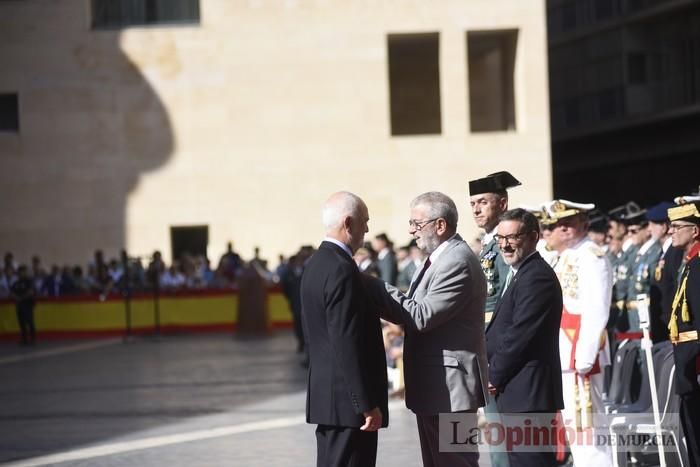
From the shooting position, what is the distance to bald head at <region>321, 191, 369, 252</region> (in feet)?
22.8

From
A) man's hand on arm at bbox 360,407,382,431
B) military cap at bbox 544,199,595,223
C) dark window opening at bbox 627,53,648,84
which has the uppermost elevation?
dark window opening at bbox 627,53,648,84

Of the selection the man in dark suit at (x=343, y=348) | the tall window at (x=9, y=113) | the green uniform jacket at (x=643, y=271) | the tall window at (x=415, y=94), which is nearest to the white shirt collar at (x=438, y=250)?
the man in dark suit at (x=343, y=348)

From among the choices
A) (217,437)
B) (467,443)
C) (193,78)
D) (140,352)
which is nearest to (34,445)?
(217,437)

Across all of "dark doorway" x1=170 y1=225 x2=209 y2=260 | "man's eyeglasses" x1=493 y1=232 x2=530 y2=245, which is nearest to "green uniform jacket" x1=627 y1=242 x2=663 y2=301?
"man's eyeglasses" x1=493 y1=232 x2=530 y2=245

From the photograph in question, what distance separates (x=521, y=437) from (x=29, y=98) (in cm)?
2839

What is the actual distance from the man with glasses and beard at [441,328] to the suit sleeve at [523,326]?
44 centimetres

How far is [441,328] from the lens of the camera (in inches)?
283

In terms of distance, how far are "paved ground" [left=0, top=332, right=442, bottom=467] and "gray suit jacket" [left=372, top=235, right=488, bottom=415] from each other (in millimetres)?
3348

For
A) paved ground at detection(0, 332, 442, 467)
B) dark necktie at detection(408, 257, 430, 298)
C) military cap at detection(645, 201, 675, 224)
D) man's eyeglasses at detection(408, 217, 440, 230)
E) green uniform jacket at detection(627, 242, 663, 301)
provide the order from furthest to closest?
green uniform jacket at detection(627, 242, 663, 301) → military cap at detection(645, 201, 675, 224) → paved ground at detection(0, 332, 442, 467) → dark necktie at detection(408, 257, 430, 298) → man's eyeglasses at detection(408, 217, 440, 230)

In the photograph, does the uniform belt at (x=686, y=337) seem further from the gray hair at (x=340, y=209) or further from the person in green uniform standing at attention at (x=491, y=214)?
the gray hair at (x=340, y=209)

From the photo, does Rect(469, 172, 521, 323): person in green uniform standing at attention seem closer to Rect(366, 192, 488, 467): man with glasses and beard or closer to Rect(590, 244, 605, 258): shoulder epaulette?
Rect(590, 244, 605, 258): shoulder epaulette

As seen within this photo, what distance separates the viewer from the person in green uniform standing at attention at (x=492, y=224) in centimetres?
871

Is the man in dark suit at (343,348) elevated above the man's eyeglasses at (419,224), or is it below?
below

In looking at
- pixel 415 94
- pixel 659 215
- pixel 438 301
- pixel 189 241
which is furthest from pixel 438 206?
pixel 415 94
